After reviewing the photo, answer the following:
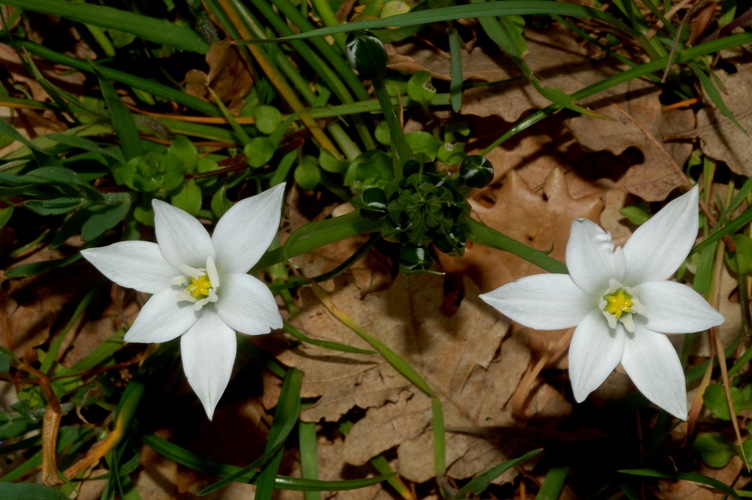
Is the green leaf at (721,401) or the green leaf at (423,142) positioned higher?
the green leaf at (423,142)

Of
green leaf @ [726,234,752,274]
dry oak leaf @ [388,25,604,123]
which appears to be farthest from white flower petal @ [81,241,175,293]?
green leaf @ [726,234,752,274]

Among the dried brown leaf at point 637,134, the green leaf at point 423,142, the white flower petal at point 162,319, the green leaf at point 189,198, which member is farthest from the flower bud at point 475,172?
the green leaf at point 189,198

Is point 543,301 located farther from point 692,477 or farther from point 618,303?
point 692,477

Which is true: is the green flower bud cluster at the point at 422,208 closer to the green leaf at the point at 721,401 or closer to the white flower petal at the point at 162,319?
the white flower petal at the point at 162,319

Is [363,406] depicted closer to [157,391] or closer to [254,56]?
[157,391]

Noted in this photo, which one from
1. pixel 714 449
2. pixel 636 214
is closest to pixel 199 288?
pixel 636 214
